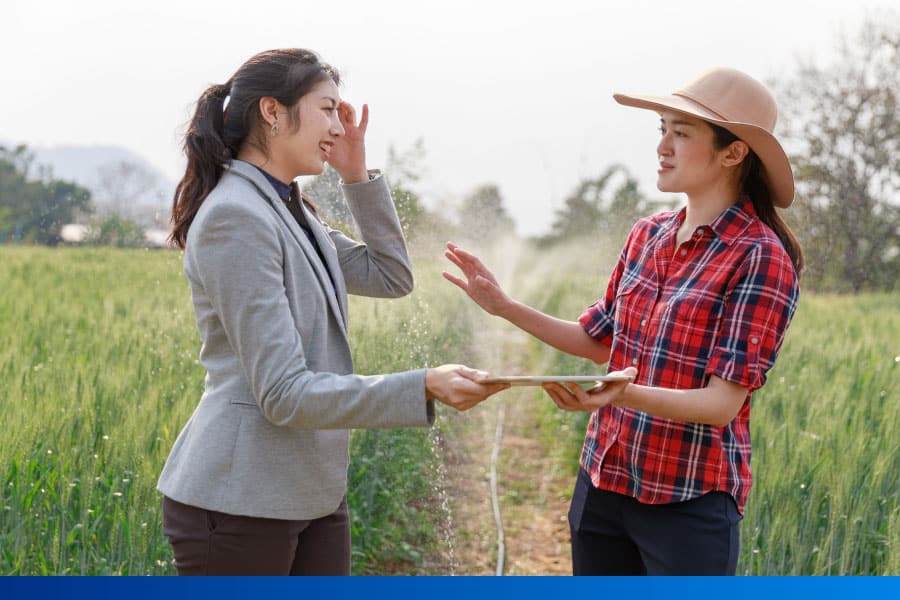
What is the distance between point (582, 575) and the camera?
2.16 metres

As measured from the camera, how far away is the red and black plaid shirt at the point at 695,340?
191cm

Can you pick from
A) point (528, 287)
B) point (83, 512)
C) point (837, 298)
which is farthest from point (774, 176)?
point (528, 287)

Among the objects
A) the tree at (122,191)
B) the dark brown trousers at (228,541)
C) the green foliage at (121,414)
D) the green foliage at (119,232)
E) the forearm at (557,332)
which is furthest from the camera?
the green foliage at (119,232)

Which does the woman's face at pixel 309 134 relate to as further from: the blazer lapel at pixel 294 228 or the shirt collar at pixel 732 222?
the shirt collar at pixel 732 222

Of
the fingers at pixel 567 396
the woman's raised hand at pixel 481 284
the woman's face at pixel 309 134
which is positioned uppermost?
the woman's face at pixel 309 134

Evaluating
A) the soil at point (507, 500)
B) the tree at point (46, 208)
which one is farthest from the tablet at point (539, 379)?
the tree at point (46, 208)

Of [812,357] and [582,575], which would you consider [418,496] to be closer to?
[582,575]

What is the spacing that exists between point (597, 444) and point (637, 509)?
172mm

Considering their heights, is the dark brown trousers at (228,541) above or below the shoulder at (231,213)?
below

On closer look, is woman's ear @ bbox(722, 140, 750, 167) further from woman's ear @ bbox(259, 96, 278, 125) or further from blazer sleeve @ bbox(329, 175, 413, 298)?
woman's ear @ bbox(259, 96, 278, 125)

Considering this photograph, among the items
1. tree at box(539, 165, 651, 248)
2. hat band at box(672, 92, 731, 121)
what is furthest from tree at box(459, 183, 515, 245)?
hat band at box(672, 92, 731, 121)

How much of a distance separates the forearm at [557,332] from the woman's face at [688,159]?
1.38 ft

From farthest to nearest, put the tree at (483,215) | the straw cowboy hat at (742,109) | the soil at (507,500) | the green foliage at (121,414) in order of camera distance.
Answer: the tree at (483,215) < the soil at (507,500) < the green foliage at (121,414) < the straw cowboy hat at (742,109)

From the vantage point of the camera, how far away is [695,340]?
1.97m
